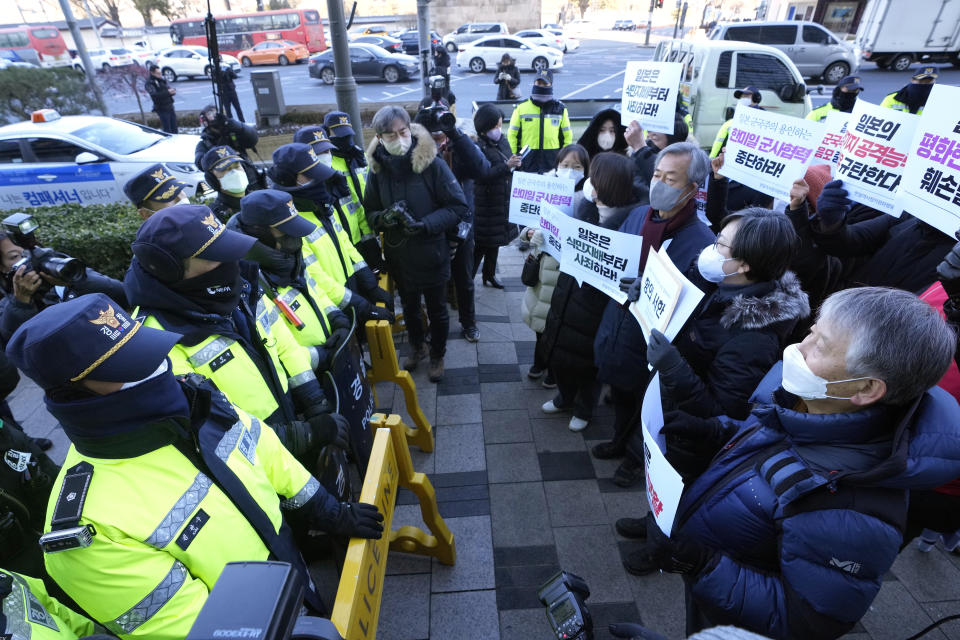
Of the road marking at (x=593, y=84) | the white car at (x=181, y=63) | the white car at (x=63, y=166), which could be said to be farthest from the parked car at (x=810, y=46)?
the white car at (x=181, y=63)

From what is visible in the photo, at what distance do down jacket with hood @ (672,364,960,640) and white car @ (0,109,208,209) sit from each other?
8016mm

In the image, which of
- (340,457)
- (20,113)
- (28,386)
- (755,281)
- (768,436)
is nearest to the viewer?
(768,436)

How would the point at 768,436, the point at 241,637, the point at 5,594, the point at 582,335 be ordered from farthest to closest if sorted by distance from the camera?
the point at 582,335
the point at 768,436
the point at 5,594
the point at 241,637

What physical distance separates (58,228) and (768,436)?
20.0ft

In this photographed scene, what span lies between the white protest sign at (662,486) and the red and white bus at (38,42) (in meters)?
33.5

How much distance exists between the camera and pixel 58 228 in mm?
4809

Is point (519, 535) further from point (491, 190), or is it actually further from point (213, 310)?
point (491, 190)

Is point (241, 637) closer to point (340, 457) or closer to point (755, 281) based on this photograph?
point (340, 457)

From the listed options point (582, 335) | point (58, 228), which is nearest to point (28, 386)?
point (58, 228)

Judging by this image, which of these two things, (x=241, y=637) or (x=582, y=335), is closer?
(x=241, y=637)

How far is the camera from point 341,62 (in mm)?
5727

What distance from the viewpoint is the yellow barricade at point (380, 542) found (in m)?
1.63

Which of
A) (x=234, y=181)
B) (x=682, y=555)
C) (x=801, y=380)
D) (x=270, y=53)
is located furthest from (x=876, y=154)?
(x=270, y=53)

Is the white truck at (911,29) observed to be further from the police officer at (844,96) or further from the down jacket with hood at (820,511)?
the down jacket with hood at (820,511)
